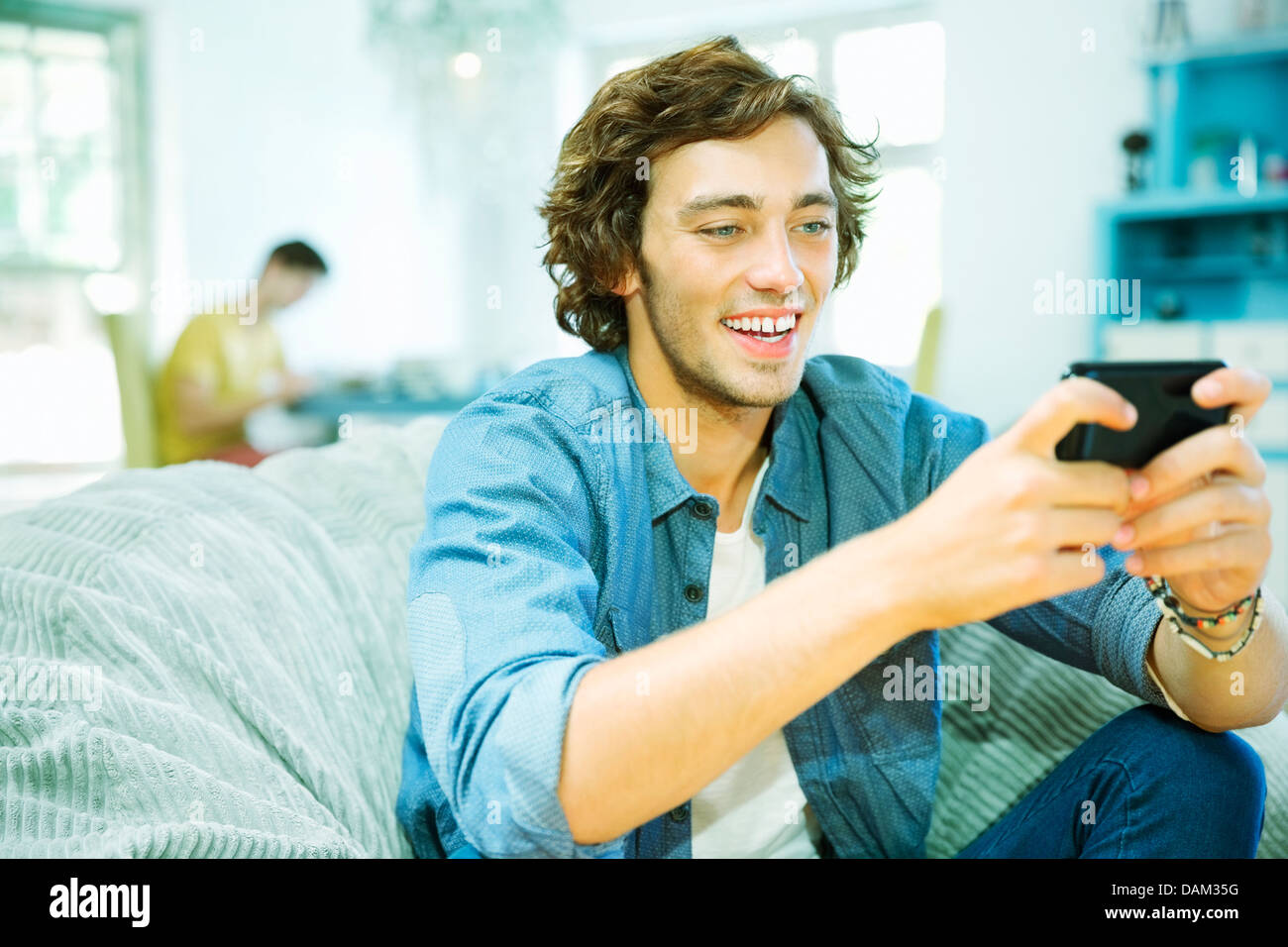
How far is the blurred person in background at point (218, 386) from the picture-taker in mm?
3215

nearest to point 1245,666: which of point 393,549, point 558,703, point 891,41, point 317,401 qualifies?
point 558,703

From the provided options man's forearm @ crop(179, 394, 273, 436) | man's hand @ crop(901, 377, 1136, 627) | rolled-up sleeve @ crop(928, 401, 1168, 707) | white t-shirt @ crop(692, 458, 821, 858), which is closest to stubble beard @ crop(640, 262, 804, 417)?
white t-shirt @ crop(692, 458, 821, 858)

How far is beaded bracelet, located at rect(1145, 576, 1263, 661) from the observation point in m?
0.87

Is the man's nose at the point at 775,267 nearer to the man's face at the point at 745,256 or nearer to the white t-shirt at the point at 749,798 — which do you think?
the man's face at the point at 745,256

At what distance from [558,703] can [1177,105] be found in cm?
441

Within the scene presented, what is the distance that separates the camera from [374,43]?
178 inches

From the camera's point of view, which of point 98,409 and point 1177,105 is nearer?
point 1177,105

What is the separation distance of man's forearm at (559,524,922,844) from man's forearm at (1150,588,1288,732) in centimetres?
36

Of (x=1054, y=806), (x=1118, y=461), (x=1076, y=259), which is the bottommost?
(x=1054, y=806)

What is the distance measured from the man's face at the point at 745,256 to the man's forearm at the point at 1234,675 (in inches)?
16.6

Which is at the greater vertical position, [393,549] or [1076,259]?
[1076,259]

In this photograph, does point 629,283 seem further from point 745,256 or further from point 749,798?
point 749,798

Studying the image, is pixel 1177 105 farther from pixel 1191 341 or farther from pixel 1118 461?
pixel 1118 461

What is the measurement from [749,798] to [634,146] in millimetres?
672
